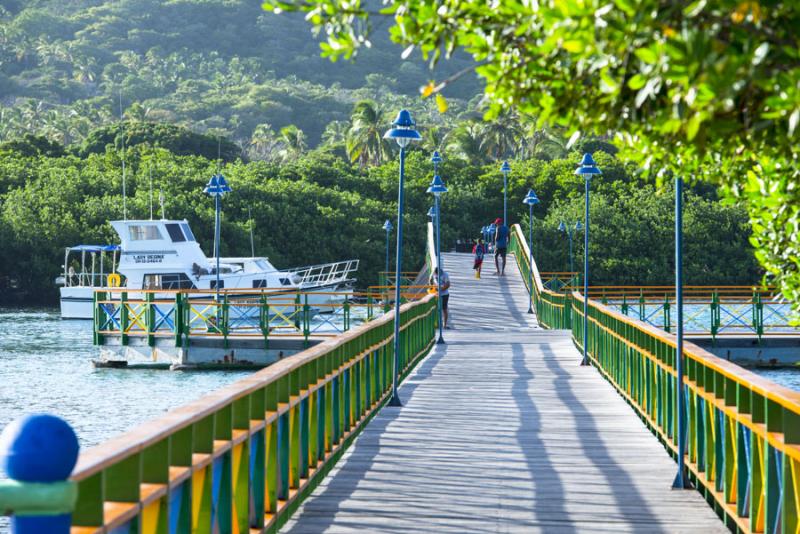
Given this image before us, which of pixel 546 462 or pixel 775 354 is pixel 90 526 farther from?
pixel 775 354

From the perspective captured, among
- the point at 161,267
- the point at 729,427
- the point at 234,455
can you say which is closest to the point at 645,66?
the point at 234,455

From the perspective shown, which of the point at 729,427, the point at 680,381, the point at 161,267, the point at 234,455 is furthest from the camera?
the point at 161,267

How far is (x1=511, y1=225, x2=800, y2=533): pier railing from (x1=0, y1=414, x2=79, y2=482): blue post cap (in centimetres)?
→ 388

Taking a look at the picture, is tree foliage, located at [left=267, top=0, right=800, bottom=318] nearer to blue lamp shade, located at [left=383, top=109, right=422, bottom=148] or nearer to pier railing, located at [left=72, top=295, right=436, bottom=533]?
pier railing, located at [left=72, top=295, right=436, bottom=533]

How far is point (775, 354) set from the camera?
33.7 m

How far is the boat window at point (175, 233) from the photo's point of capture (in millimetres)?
49059

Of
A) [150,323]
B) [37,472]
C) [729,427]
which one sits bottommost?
[150,323]

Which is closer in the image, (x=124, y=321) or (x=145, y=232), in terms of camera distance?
(x=124, y=321)

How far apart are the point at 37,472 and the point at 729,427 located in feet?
17.8

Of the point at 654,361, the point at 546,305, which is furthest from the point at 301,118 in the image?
the point at 654,361

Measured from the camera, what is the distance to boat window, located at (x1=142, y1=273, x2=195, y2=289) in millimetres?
48594

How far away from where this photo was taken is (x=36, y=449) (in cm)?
334

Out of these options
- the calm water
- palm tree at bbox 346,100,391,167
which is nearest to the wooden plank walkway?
the calm water

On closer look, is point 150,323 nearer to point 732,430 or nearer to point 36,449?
point 732,430
